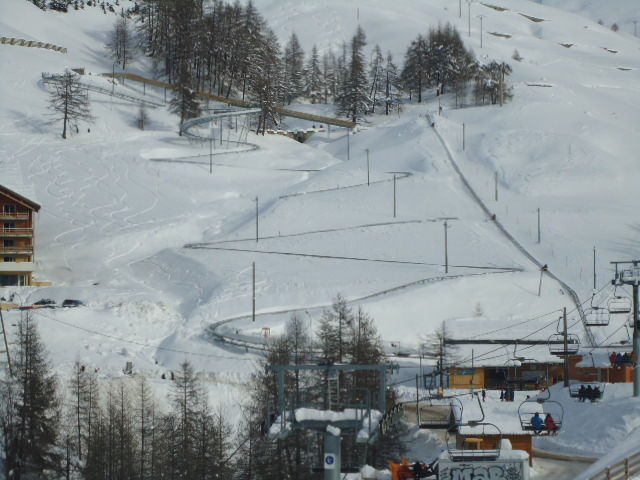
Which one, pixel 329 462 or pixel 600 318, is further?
pixel 600 318

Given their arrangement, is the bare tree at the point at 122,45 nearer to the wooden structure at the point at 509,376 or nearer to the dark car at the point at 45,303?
the dark car at the point at 45,303

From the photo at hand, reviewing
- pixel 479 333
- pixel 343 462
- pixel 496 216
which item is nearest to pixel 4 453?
pixel 343 462

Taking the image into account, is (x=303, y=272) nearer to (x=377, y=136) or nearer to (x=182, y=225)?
(x=182, y=225)

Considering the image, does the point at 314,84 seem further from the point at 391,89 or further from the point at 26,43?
the point at 26,43

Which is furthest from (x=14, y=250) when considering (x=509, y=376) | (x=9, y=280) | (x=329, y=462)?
(x=329, y=462)

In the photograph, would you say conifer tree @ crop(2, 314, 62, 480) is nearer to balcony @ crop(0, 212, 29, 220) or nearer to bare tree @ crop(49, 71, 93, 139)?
balcony @ crop(0, 212, 29, 220)

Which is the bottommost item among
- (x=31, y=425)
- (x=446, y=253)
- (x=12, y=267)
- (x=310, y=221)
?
(x=31, y=425)

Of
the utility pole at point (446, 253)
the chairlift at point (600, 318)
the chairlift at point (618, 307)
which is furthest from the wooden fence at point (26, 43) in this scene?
the chairlift at point (618, 307)
